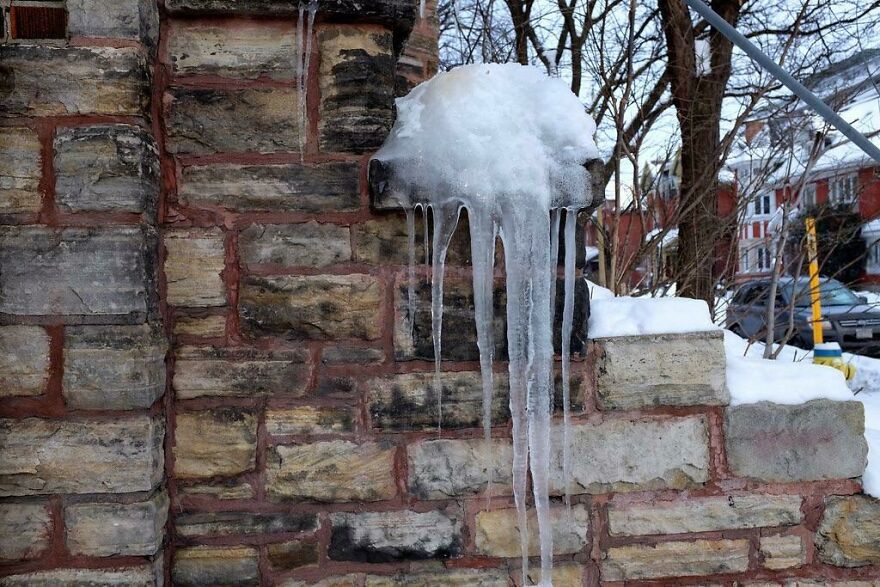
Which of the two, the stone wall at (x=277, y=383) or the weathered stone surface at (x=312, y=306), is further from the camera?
the weathered stone surface at (x=312, y=306)

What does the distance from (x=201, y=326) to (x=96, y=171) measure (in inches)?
17.9

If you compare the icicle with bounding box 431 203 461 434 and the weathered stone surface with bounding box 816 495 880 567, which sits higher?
the icicle with bounding box 431 203 461 434

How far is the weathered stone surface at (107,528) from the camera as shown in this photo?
5.27 feet

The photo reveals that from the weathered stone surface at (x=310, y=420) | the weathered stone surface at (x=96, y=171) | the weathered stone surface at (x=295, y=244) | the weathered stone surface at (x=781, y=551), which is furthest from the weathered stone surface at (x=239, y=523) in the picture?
the weathered stone surface at (x=781, y=551)

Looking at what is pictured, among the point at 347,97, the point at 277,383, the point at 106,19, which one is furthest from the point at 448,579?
the point at 106,19

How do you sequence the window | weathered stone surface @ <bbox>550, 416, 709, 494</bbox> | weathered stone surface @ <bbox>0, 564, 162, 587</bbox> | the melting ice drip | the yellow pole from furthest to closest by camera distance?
the window
the yellow pole
weathered stone surface @ <bbox>550, 416, 709, 494</bbox>
the melting ice drip
weathered stone surface @ <bbox>0, 564, 162, 587</bbox>

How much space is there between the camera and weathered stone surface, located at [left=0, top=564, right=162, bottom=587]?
1590 millimetres

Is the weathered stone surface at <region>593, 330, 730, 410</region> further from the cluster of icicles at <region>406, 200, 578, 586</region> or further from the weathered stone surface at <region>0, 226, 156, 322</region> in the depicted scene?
the weathered stone surface at <region>0, 226, 156, 322</region>

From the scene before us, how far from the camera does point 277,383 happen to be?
176 cm

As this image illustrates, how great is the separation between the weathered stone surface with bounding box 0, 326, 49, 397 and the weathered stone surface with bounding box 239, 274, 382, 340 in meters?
0.47

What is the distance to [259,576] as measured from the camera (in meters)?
1.76

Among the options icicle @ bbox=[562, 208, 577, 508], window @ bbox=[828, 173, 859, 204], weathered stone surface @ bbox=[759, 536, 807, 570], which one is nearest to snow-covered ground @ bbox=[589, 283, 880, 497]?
icicle @ bbox=[562, 208, 577, 508]

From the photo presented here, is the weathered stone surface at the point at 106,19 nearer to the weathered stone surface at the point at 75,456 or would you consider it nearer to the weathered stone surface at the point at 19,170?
the weathered stone surface at the point at 19,170

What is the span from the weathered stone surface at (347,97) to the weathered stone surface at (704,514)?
1.23 m
